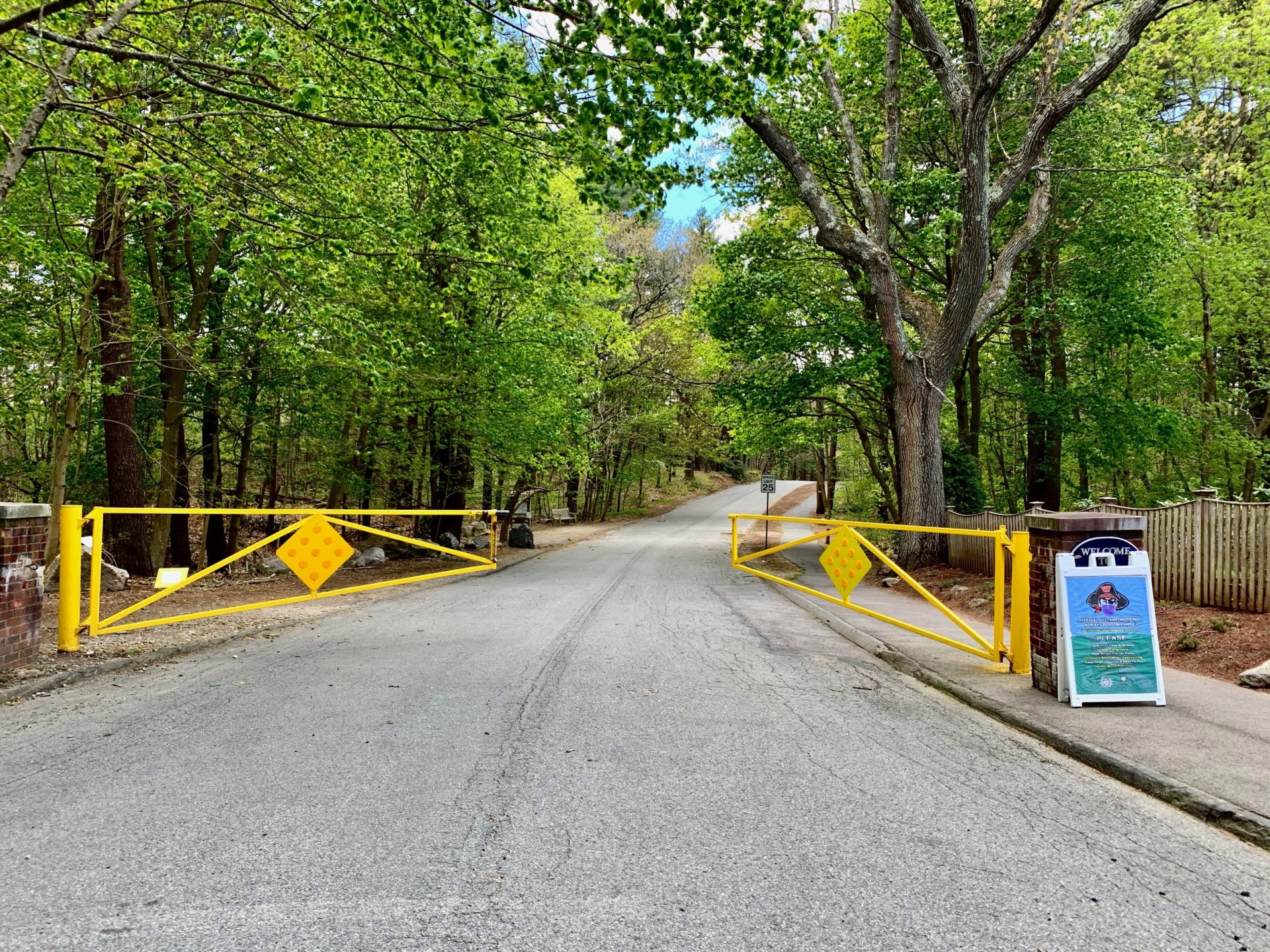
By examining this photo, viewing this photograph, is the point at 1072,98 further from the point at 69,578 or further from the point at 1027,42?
the point at 69,578

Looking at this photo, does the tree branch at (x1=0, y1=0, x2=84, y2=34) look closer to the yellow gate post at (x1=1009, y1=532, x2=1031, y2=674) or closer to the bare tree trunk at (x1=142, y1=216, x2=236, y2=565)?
the yellow gate post at (x1=1009, y1=532, x2=1031, y2=674)

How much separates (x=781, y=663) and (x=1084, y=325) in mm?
13100

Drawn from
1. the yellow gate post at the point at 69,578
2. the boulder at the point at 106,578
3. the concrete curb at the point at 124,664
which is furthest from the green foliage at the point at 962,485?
the boulder at the point at 106,578

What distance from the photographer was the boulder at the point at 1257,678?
19.0 ft

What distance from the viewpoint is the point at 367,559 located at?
16.8 m

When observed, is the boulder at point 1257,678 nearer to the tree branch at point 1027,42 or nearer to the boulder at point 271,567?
the tree branch at point 1027,42

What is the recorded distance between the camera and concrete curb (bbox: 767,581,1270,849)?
3.33 metres

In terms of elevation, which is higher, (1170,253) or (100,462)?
(1170,253)

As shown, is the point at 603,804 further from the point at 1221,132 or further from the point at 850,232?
the point at 1221,132

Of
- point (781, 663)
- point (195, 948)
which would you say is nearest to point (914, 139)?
point (781, 663)

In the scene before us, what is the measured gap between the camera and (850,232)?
1326 centimetres

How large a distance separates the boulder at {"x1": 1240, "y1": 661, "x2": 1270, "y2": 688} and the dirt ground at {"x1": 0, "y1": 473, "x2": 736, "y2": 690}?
31.4 ft

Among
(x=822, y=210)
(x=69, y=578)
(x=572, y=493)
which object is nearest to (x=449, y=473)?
(x=822, y=210)

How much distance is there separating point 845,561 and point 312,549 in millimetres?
6840
